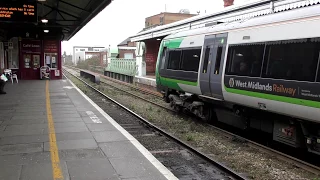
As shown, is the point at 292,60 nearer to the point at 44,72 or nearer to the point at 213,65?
the point at 213,65

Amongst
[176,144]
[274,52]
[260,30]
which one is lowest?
[176,144]

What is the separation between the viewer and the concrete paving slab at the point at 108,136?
7.73m

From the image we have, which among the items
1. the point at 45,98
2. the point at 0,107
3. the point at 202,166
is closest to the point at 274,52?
the point at 202,166

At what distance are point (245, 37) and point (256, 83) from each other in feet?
4.20

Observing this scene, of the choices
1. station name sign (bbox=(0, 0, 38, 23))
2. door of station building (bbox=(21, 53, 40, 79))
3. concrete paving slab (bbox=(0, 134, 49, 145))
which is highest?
station name sign (bbox=(0, 0, 38, 23))

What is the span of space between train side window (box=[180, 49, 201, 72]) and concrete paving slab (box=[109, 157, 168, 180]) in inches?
196

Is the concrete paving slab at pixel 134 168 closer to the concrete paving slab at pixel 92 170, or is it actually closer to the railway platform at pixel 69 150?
the railway platform at pixel 69 150

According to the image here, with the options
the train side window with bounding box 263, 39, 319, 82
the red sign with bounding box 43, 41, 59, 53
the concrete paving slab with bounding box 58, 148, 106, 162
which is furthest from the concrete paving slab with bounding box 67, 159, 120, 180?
the red sign with bounding box 43, 41, 59, 53

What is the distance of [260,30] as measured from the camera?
7527mm

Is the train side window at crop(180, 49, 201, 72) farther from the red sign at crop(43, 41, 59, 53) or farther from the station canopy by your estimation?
the red sign at crop(43, 41, 59, 53)

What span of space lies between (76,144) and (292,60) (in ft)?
15.5

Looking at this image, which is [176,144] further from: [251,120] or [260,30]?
[260,30]

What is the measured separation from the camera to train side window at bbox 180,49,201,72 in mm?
10477

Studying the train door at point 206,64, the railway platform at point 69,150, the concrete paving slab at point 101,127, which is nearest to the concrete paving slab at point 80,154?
the railway platform at point 69,150
